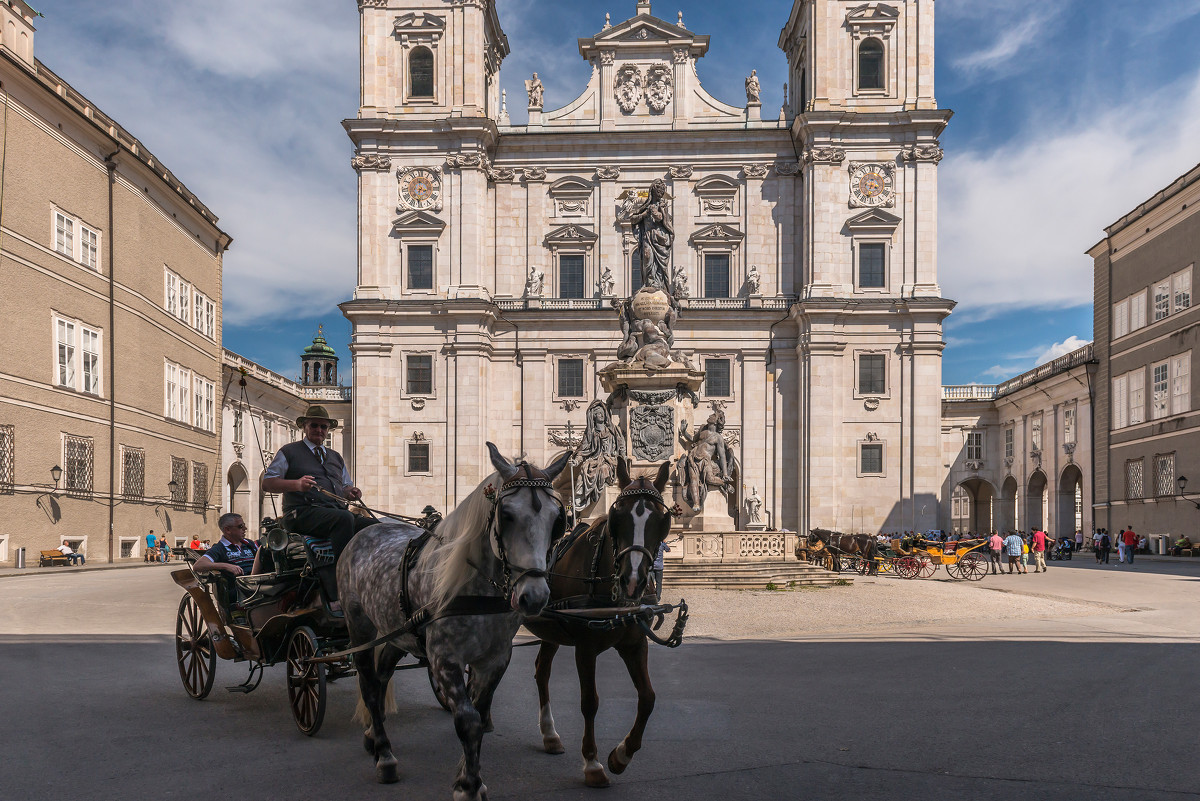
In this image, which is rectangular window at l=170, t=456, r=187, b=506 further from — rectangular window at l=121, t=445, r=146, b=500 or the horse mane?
the horse mane

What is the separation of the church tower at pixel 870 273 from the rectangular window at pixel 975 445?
471 inches

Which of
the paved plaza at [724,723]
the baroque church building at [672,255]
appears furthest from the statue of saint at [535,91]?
the paved plaza at [724,723]

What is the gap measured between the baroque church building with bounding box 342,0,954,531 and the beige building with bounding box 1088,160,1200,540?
23.9ft

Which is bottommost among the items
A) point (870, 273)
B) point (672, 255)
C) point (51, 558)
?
point (51, 558)

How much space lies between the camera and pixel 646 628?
19.6 ft

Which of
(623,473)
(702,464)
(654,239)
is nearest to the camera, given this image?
(623,473)

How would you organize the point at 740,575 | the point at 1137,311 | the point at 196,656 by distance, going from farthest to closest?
the point at 1137,311 → the point at 740,575 → the point at 196,656

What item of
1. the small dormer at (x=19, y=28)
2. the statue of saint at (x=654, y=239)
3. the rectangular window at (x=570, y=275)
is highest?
the small dormer at (x=19, y=28)

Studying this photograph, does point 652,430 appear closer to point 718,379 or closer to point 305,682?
point 305,682

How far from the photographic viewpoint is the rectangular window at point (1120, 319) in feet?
139

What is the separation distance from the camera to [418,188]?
4581 cm

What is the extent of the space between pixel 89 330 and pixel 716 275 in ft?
90.1

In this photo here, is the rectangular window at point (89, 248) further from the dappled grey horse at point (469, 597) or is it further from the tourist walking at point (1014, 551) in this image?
the tourist walking at point (1014, 551)

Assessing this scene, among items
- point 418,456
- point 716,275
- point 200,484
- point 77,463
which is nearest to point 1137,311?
point 716,275
